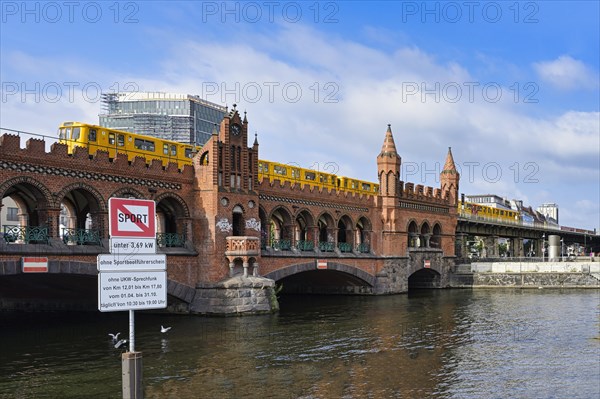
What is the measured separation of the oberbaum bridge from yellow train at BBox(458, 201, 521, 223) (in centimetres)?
2745

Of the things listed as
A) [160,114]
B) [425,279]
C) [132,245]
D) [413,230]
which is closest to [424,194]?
[413,230]

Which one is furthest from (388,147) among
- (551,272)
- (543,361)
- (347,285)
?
(543,361)

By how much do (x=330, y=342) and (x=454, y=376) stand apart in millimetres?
9573

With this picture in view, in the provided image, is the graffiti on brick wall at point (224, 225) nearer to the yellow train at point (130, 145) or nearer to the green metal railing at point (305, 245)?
the yellow train at point (130, 145)

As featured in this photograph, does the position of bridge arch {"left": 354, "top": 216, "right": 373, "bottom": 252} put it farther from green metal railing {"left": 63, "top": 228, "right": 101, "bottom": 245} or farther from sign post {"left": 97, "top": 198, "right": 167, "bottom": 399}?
sign post {"left": 97, "top": 198, "right": 167, "bottom": 399}

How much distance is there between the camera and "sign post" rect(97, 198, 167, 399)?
38.6 ft

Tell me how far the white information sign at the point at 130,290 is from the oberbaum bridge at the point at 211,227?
78.8 ft

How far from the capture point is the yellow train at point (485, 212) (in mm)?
97562

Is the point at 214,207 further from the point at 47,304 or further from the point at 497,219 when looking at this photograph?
the point at 497,219

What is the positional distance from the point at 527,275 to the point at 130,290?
7131 centimetres

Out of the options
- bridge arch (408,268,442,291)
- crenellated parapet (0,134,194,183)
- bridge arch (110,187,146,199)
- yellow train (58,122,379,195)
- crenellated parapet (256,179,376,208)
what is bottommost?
bridge arch (408,268,442,291)

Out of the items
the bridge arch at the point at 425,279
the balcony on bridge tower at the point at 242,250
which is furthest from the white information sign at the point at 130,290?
the bridge arch at the point at 425,279

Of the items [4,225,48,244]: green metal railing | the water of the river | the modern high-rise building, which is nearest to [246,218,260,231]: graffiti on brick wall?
the water of the river

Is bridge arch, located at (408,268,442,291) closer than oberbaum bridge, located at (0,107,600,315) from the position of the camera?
No
